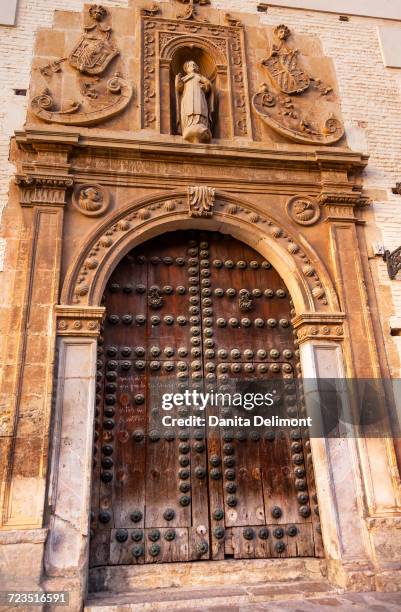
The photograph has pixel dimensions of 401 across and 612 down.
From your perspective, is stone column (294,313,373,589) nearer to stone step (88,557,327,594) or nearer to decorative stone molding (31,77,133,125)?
stone step (88,557,327,594)

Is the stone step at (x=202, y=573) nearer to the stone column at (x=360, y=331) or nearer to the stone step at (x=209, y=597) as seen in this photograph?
the stone step at (x=209, y=597)

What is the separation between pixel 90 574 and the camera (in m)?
3.92

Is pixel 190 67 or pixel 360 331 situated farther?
pixel 190 67

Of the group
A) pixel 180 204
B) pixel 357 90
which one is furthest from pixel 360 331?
pixel 357 90

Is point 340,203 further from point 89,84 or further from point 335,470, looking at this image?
point 89,84

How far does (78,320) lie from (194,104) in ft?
8.44

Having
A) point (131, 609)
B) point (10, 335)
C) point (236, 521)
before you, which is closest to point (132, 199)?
point (10, 335)

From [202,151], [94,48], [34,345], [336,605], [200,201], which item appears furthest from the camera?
[94,48]

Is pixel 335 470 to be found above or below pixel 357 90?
below

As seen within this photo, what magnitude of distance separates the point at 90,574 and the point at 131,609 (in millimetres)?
489

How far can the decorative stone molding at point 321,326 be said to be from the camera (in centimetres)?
473

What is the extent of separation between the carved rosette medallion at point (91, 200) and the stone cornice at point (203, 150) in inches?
16.2

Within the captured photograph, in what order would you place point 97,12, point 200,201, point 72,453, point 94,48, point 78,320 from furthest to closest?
point 97,12
point 94,48
point 200,201
point 78,320
point 72,453

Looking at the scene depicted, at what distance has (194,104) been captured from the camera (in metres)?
5.34
